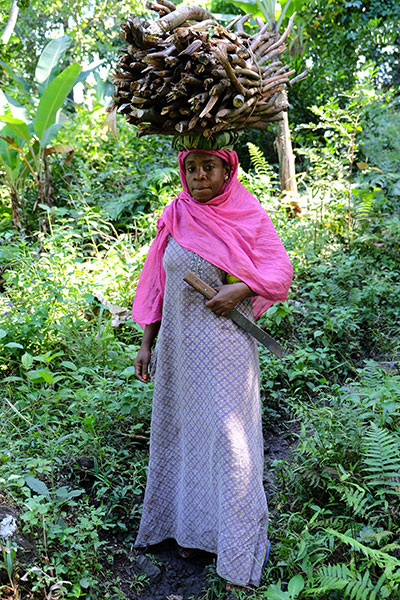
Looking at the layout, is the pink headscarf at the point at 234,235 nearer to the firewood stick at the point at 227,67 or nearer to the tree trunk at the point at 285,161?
the firewood stick at the point at 227,67

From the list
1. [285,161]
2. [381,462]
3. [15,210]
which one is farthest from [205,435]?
[285,161]

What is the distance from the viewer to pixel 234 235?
242cm

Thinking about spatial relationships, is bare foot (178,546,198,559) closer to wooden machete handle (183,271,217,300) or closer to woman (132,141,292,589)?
woman (132,141,292,589)

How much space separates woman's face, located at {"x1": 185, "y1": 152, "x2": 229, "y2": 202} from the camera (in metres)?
2.39

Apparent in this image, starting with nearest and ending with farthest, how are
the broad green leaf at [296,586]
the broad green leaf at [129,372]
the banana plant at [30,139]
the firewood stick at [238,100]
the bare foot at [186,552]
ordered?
the broad green leaf at [296,586] → the firewood stick at [238,100] → the bare foot at [186,552] → the broad green leaf at [129,372] → the banana plant at [30,139]

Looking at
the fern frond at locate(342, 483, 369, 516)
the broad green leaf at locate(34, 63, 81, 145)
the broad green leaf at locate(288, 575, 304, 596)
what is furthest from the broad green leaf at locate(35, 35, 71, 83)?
the broad green leaf at locate(288, 575, 304, 596)

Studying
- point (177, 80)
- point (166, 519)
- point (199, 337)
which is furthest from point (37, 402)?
point (177, 80)

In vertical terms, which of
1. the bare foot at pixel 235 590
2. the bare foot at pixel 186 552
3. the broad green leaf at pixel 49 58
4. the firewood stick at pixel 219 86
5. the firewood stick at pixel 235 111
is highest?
the broad green leaf at pixel 49 58

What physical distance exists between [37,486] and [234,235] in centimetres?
138

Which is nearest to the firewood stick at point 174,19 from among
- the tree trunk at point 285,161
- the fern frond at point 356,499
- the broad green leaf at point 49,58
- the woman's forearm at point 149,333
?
the woman's forearm at point 149,333

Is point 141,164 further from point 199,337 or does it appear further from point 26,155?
point 199,337

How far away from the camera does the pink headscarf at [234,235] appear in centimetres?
239

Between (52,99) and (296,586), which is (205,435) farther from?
(52,99)

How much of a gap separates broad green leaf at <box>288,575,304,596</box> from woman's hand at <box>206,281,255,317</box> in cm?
104
